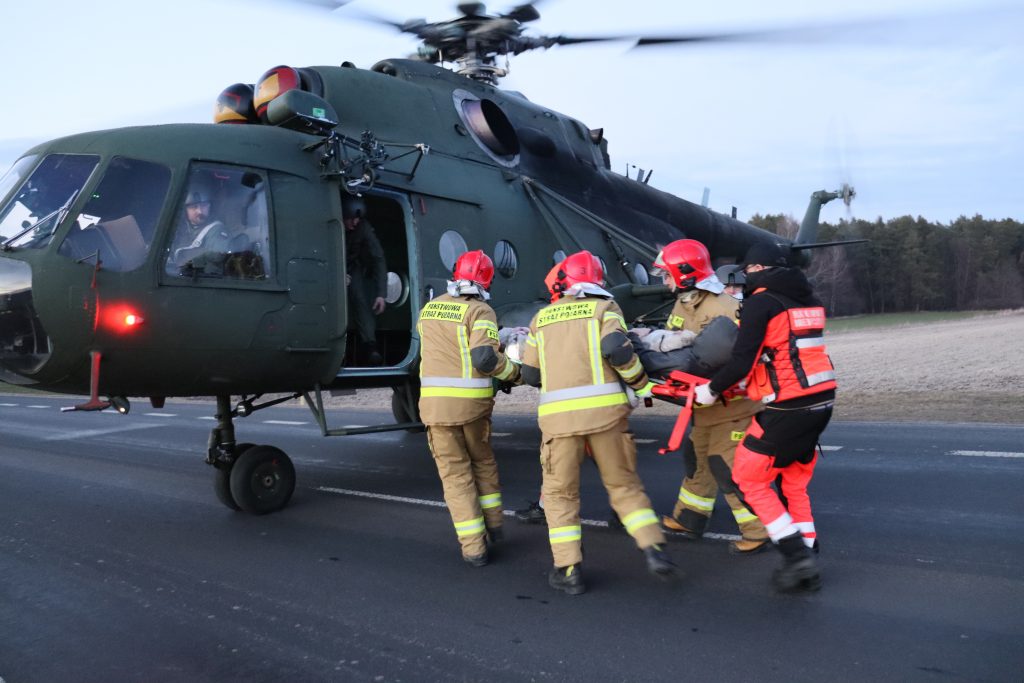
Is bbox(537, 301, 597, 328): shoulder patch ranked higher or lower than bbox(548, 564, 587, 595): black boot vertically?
higher

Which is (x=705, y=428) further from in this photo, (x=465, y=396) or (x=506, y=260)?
(x=506, y=260)

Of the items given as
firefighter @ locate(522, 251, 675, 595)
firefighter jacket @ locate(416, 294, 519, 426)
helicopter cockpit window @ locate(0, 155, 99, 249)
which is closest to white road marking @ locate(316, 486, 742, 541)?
firefighter @ locate(522, 251, 675, 595)

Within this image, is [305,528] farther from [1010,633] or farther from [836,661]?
[1010,633]

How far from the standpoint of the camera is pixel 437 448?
5.11m

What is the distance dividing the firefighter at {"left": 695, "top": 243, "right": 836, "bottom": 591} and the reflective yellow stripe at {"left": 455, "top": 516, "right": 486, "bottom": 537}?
1.61 metres

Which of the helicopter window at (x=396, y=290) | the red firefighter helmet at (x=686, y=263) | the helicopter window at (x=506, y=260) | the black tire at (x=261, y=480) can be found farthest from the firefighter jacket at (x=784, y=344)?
the helicopter window at (x=396, y=290)

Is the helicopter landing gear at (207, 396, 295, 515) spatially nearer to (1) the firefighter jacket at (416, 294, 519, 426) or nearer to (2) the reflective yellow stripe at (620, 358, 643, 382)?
(1) the firefighter jacket at (416, 294, 519, 426)

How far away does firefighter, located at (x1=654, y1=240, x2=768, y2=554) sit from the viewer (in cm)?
489

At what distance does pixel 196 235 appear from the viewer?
569 centimetres

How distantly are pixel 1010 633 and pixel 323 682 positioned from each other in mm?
3019

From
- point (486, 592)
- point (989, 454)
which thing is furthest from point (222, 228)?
point (989, 454)

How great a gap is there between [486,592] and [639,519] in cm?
96

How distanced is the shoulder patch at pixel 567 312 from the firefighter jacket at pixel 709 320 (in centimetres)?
94

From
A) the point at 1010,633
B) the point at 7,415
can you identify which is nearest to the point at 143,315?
the point at 1010,633
